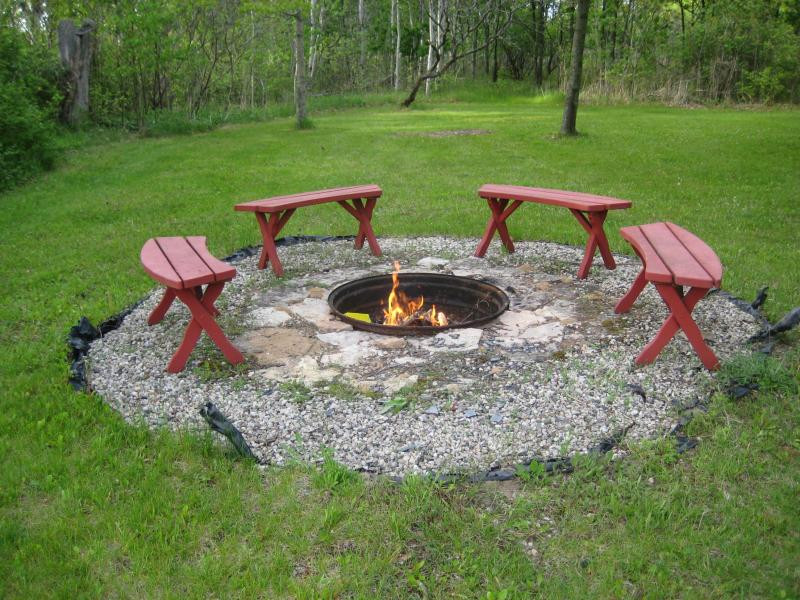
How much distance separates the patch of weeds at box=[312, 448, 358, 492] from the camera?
108 inches

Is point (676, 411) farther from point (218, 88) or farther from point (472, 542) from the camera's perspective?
point (218, 88)

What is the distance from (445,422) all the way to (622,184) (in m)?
6.76

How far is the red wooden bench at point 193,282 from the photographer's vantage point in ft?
11.7

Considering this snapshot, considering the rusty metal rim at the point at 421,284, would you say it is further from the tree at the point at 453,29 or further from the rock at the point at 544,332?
the tree at the point at 453,29

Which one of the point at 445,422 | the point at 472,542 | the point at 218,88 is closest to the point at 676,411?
the point at 445,422

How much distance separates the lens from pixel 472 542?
243 cm

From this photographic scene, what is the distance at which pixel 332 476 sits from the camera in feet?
9.13

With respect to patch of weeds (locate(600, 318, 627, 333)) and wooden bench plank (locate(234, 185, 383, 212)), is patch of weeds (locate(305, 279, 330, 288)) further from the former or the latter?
patch of weeds (locate(600, 318, 627, 333))

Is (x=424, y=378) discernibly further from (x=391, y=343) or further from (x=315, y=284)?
(x=315, y=284)

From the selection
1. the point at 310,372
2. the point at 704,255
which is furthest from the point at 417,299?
the point at 704,255

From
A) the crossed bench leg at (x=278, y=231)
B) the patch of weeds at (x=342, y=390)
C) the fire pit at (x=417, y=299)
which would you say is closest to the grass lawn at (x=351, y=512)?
the patch of weeds at (x=342, y=390)

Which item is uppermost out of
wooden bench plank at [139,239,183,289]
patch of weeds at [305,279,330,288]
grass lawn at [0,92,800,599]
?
wooden bench plank at [139,239,183,289]

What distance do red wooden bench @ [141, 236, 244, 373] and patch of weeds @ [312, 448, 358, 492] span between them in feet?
3.96

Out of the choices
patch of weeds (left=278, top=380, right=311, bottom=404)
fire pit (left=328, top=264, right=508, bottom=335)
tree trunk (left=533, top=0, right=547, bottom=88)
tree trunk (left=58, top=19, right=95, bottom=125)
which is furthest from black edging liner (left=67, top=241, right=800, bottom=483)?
tree trunk (left=533, top=0, right=547, bottom=88)
